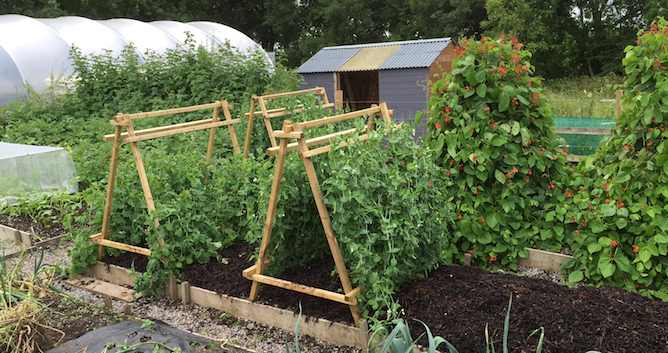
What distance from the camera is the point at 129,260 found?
14.7ft

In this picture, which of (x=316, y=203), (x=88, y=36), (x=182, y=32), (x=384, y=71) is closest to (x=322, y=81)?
(x=384, y=71)

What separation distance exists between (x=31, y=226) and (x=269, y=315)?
3083 millimetres

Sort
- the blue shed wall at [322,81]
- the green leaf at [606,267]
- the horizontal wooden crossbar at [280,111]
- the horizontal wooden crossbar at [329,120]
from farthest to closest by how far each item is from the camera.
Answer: the blue shed wall at [322,81], the horizontal wooden crossbar at [280,111], the green leaf at [606,267], the horizontal wooden crossbar at [329,120]

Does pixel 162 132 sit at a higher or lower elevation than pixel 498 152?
higher

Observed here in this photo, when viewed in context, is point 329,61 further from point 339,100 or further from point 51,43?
point 51,43

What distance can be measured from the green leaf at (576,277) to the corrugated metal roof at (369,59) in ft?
29.1

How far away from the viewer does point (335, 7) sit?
999 inches

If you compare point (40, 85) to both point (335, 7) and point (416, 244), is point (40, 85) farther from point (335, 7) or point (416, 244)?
point (335, 7)

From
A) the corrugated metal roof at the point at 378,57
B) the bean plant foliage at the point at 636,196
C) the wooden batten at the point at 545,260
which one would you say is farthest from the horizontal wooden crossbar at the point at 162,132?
the corrugated metal roof at the point at 378,57

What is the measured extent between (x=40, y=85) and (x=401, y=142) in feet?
31.0

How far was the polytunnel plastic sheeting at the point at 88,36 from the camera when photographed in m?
11.9

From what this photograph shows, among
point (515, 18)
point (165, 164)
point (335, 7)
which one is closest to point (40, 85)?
point (165, 164)

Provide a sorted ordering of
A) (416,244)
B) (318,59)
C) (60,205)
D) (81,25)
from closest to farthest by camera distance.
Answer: (416,244), (60,205), (81,25), (318,59)

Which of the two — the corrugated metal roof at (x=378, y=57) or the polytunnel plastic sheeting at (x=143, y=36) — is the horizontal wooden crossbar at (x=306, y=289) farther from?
the polytunnel plastic sheeting at (x=143, y=36)
